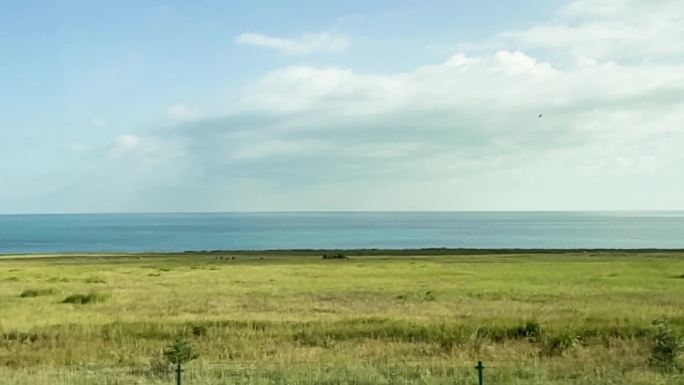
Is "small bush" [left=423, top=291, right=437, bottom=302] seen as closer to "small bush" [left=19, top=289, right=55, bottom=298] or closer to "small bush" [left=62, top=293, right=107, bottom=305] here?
"small bush" [left=62, top=293, right=107, bottom=305]

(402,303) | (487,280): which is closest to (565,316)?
(402,303)

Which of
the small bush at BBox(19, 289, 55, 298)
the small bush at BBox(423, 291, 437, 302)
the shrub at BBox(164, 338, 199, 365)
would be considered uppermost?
the shrub at BBox(164, 338, 199, 365)

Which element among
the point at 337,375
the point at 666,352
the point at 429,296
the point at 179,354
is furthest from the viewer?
the point at 429,296

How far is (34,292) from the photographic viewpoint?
4434cm

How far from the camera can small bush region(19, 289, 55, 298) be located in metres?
43.4

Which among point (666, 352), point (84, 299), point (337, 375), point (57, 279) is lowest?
point (57, 279)

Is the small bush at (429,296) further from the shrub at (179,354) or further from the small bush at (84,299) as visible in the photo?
the shrub at (179,354)

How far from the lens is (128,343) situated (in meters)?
24.0

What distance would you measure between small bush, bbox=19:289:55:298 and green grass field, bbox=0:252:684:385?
0.88ft

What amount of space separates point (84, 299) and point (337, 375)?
27641 mm

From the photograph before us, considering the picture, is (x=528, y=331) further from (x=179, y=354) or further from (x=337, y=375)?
(x=179, y=354)

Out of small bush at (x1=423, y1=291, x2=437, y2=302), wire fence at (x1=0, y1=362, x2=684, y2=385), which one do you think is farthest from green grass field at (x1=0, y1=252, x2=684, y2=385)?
small bush at (x1=423, y1=291, x2=437, y2=302)

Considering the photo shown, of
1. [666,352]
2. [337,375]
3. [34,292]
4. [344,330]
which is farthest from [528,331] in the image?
[34,292]

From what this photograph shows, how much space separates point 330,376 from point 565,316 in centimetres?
1773
